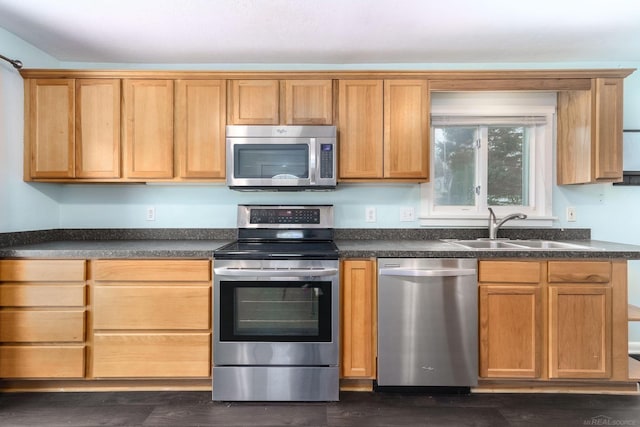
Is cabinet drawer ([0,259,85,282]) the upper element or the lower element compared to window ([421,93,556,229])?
lower

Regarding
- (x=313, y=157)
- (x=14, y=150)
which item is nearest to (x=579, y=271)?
(x=313, y=157)

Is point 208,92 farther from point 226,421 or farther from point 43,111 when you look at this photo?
point 226,421

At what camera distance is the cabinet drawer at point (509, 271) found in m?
2.14

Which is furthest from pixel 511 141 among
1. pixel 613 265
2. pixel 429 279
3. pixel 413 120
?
pixel 429 279

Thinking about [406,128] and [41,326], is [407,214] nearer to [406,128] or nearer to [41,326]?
[406,128]

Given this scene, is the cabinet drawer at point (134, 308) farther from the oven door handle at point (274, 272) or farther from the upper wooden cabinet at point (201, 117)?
the upper wooden cabinet at point (201, 117)

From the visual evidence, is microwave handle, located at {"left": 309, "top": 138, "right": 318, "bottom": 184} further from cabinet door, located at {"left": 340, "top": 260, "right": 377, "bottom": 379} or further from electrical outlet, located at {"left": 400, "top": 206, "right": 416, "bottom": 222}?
electrical outlet, located at {"left": 400, "top": 206, "right": 416, "bottom": 222}

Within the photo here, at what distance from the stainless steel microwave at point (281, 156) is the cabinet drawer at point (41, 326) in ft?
4.16

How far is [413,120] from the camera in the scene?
8.07 feet

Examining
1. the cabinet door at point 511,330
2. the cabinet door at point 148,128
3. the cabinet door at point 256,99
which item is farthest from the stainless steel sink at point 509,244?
the cabinet door at point 148,128

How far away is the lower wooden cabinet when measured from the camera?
2.13 m

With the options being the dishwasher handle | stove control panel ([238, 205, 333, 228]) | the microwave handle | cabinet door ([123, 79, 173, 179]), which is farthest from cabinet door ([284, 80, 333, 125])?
the dishwasher handle

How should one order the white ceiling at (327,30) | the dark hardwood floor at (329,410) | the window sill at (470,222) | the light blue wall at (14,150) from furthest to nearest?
the window sill at (470,222), the light blue wall at (14,150), the white ceiling at (327,30), the dark hardwood floor at (329,410)

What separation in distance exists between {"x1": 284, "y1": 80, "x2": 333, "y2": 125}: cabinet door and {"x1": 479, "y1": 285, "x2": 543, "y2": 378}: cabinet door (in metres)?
1.53
